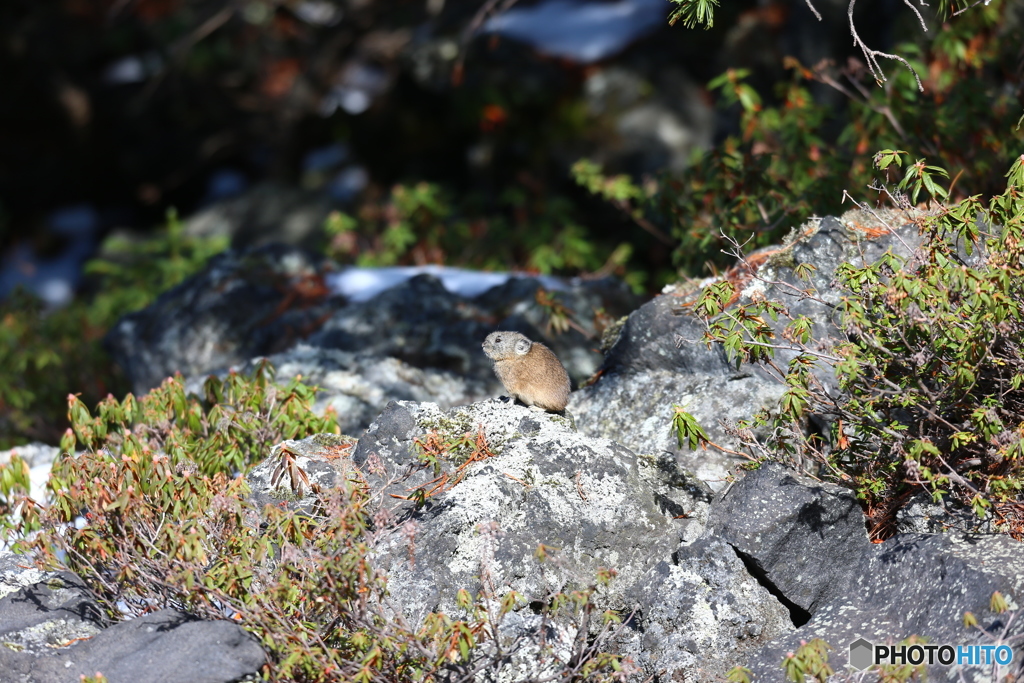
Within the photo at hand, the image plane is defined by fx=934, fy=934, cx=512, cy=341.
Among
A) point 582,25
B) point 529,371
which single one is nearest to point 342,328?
point 529,371

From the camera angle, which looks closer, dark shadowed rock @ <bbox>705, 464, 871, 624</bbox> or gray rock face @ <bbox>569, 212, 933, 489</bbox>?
dark shadowed rock @ <bbox>705, 464, 871, 624</bbox>

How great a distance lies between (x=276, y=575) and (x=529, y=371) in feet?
6.59

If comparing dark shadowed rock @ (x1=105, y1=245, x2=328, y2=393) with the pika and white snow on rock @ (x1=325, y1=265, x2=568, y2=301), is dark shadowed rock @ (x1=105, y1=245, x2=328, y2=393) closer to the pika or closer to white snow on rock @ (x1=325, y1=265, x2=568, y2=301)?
white snow on rock @ (x1=325, y1=265, x2=568, y2=301)

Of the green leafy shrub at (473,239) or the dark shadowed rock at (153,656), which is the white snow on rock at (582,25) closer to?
the green leafy shrub at (473,239)

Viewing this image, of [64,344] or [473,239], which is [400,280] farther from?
[64,344]

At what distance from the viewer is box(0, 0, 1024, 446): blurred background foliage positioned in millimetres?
7395

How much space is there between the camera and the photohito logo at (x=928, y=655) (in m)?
3.63

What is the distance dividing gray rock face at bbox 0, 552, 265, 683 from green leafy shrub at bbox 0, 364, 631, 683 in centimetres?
10

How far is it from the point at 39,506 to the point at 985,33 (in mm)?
8160

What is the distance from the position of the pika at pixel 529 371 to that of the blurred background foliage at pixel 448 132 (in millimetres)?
1609

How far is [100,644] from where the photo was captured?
Answer: 4.05m

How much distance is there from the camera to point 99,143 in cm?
1591

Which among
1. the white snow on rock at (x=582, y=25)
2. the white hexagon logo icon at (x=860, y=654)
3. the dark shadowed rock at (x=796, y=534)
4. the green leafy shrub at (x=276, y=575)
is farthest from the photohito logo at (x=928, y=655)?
the white snow on rock at (x=582, y=25)

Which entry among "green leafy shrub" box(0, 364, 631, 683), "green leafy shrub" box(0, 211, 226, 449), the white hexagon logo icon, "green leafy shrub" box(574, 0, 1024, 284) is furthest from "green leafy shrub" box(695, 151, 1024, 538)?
"green leafy shrub" box(0, 211, 226, 449)
